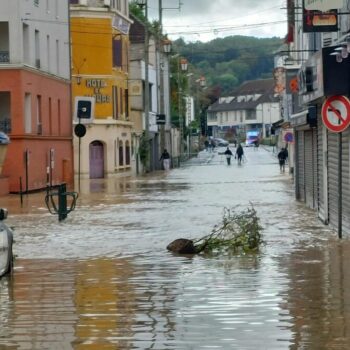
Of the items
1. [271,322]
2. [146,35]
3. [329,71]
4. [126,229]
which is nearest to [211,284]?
[271,322]

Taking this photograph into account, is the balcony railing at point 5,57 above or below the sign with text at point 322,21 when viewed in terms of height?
above

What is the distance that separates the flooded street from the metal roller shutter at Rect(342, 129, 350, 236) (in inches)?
22.9

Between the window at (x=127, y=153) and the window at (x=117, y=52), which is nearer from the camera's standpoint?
the window at (x=117, y=52)

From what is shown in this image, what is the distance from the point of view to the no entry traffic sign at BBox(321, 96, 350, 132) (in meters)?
19.0

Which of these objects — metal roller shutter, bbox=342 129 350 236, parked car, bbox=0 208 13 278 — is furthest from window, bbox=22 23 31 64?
parked car, bbox=0 208 13 278

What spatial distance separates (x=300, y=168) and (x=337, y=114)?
14.6m

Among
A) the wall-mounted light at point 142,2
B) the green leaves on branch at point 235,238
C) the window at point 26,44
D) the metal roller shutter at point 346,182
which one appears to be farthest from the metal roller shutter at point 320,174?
the wall-mounted light at point 142,2

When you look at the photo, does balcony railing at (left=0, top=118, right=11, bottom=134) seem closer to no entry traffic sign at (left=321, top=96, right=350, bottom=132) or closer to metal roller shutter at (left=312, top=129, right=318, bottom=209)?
metal roller shutter at (left=312, top=129, right=318, bottom=209)

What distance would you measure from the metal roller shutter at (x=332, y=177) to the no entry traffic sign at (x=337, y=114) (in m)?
2.99

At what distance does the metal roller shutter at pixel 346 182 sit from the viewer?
810 inches

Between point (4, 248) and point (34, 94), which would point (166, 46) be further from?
point (4, 248)

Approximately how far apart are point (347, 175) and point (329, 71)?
2227mm

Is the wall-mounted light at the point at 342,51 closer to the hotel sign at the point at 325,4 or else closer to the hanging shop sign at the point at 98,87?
the hotel sign at the point at 325,4

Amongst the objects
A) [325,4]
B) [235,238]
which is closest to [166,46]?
[325,4]
